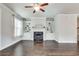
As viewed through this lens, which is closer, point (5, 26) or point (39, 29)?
point (5, 26)

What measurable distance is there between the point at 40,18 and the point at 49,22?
1016 millimetres

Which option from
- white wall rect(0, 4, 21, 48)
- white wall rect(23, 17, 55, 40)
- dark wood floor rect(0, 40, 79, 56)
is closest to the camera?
dark wood floor rect(0, 40, 79, 56)

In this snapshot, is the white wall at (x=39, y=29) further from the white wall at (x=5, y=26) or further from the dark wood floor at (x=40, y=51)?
the dark wood floor at (x=40, y=51)

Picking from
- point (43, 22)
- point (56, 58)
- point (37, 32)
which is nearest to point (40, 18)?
point (43, 22)

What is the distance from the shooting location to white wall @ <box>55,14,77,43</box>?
1070 cm

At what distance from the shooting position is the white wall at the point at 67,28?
35.1 feet

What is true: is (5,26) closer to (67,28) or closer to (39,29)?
(67,28)

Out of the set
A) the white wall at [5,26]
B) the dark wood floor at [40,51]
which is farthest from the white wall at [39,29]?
the dark wood floor at [40,51]

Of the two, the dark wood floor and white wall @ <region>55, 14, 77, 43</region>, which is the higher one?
white wall @ <region>55, 14, 77, 43</region>

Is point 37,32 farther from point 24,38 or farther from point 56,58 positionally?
point 56,58

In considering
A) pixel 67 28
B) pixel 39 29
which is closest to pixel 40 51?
pixel 67 28

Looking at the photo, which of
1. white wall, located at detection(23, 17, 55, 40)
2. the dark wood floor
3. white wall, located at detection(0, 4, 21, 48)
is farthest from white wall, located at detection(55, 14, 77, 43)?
white wall, located at detection(0, 4, 21, 48)

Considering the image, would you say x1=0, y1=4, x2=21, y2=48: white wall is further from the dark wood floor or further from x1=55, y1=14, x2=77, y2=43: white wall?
x1=55, y1=14, x2=77, y2=43: white wall

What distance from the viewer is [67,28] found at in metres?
10.7
